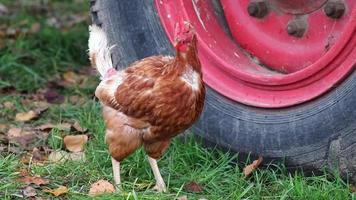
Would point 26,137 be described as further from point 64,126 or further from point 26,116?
point 26,116

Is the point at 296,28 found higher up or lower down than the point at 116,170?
higher up

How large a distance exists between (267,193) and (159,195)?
1.60 ft

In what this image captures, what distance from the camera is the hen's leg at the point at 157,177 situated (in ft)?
12.2

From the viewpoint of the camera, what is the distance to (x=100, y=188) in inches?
145

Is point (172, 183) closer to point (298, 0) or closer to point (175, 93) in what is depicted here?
point (175, 93)

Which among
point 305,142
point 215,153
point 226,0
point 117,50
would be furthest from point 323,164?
point 117,50

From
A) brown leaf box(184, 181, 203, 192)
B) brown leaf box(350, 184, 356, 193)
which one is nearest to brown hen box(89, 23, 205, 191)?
brown leaf box(184, 181, 203, 192)

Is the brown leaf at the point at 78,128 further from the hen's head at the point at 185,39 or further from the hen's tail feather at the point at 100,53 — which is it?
the hen's head at the point at 185,39

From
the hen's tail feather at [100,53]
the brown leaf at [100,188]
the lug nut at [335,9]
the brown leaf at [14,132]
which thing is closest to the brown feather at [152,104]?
the brown leaf at [100,188]

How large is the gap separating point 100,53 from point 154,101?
1.90ft

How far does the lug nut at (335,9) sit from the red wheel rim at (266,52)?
2cm

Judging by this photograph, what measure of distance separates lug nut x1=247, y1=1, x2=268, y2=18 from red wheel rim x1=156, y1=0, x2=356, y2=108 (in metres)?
0.03

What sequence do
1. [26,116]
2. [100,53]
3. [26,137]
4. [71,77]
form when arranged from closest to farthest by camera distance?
1. [100,53]
2. [26,137]
3. [26,116]
4. [71,77]

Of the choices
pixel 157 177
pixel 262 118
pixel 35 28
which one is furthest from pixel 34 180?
pixel 35 28
